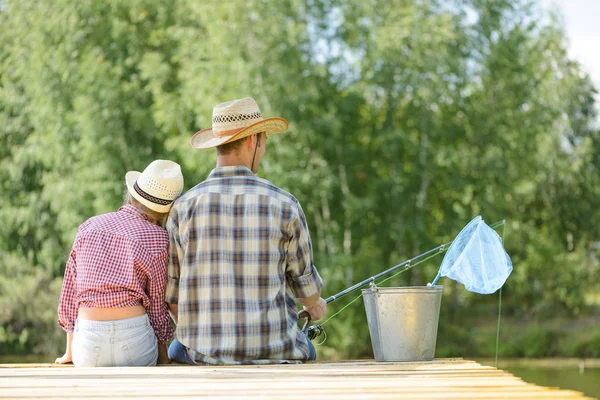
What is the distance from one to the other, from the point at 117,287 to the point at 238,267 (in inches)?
17.3

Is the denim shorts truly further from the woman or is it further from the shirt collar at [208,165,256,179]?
the shirt collar at [208,165,256,179]

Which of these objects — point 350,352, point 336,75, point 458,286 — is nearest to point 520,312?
point 458,286

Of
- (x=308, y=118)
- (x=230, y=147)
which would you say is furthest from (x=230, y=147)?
(x=308, y=118)

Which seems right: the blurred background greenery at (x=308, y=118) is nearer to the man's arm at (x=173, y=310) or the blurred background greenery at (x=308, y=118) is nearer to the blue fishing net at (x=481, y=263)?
the blue fishing net at (x=481, y=263)

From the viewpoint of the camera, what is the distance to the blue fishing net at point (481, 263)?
134 inches

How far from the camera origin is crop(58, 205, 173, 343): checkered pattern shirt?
3.11 m

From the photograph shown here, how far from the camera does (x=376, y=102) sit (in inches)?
591

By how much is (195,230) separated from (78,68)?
12.4 meters

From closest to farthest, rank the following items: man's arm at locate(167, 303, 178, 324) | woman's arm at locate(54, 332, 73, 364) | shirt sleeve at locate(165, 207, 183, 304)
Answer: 1. shirt sleeve at locate(165, 207, 183, 304)
2. man's arm at locate(167, 303, 178, 324)
3. woman's arm at locate(54, 332, 73, 364)

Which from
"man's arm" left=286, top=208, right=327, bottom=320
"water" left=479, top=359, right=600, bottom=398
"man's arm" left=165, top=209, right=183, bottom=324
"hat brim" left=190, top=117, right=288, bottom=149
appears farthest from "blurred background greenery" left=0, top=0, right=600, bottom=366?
"man's arm" left=286, top=208, right=327, bottom=320

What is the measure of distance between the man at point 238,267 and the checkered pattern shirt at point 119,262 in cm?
13

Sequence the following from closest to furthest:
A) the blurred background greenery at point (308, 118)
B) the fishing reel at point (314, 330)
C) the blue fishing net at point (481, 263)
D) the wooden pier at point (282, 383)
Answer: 1. the wooden pier at point (282, 383)
2. the blue fishing net at point (481, 263)
3. the fishing reel at point (314, 330)
4. the blurred background greenery at point (308, 118)

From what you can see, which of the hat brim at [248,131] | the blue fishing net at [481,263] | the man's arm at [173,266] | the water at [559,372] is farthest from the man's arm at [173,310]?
the water at [559,372]

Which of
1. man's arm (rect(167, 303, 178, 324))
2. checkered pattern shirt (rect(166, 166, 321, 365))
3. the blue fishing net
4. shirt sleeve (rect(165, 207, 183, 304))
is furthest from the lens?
the blue fishing net
